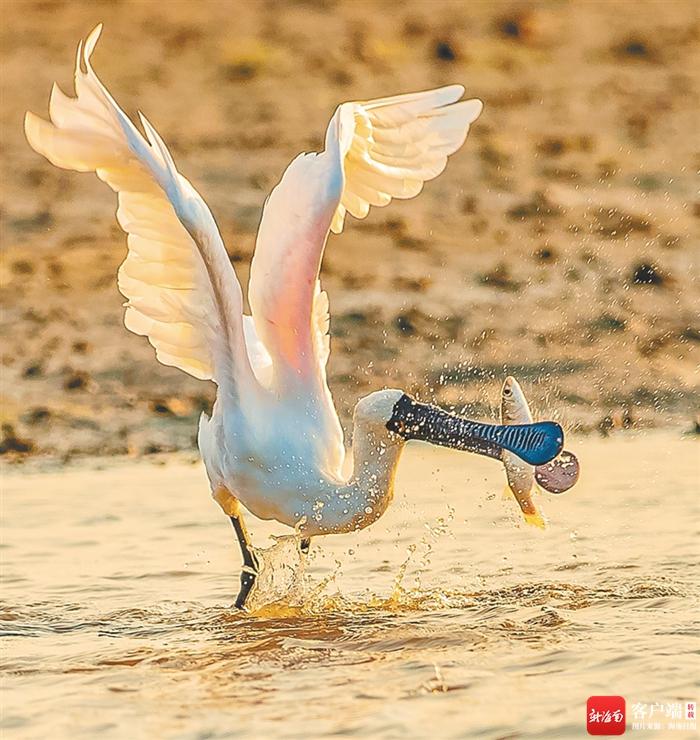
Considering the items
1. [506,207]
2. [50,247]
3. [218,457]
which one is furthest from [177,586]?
[506,207]

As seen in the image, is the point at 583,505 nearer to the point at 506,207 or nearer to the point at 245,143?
the point at 506,207

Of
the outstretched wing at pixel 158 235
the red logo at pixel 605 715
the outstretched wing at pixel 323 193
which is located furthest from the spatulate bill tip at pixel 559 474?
the outstretched wing at pixel 158 235

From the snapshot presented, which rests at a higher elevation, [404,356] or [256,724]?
[404,356]

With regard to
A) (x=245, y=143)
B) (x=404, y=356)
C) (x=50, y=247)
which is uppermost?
(x=245, y=143)

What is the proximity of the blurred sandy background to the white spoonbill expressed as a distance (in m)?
3.46

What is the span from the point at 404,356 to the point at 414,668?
520 cm

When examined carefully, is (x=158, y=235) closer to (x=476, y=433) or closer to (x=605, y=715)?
(x=476, y=433)

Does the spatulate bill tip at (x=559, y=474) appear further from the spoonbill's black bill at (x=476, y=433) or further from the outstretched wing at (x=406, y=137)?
the outstretched wing at (x=406, y=137)

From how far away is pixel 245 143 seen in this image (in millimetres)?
15367

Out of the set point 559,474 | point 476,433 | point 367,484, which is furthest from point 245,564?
point 559,474

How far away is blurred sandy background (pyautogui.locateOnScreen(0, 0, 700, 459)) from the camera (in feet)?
35.7

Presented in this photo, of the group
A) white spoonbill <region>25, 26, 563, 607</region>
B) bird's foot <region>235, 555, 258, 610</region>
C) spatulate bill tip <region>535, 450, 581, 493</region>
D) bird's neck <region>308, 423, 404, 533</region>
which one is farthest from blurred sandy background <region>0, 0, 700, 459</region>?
spatulate bill tip <region>535, 450, 581, 493</region>

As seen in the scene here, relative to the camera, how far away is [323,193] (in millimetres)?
6418

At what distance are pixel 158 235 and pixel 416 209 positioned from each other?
284 inches
